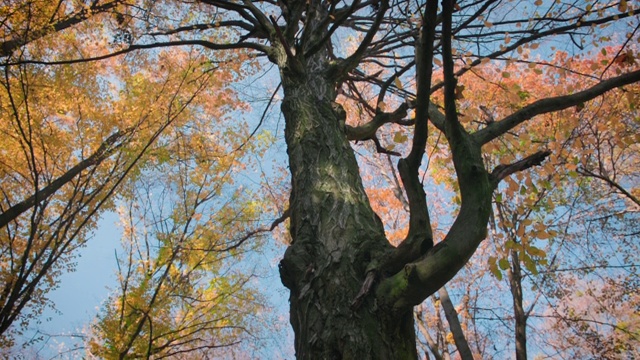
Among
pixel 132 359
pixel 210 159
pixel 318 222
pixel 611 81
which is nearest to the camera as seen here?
pixel 611 81

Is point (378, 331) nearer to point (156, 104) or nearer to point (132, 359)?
point (132, 359)

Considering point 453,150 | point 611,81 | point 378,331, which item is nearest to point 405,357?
point 378,331

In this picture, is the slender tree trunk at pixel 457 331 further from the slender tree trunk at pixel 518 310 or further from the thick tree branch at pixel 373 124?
the thick tree branch at pixel 373 124

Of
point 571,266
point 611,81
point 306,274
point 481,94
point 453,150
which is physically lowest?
point 306,274

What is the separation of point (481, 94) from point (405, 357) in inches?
243

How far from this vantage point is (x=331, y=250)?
1896mm

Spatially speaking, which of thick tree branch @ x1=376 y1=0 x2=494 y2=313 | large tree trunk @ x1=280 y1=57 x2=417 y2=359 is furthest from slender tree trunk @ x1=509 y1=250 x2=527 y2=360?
thick tree branch @ x1=376 y1=0 x2=494 y2=313

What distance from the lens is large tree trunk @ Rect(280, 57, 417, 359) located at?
1.54 metres

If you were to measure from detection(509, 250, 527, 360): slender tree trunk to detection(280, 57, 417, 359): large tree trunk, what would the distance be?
3.39m

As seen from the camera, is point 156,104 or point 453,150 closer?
point 453,150

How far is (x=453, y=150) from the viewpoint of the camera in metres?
1.69

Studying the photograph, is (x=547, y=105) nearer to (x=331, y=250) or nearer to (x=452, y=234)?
(x=452, y=234)

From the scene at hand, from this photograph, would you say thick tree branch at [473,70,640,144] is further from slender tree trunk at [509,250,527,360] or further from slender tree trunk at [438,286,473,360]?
slender tree trunk at [438,286,473,360]

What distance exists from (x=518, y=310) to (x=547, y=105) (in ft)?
12.5
